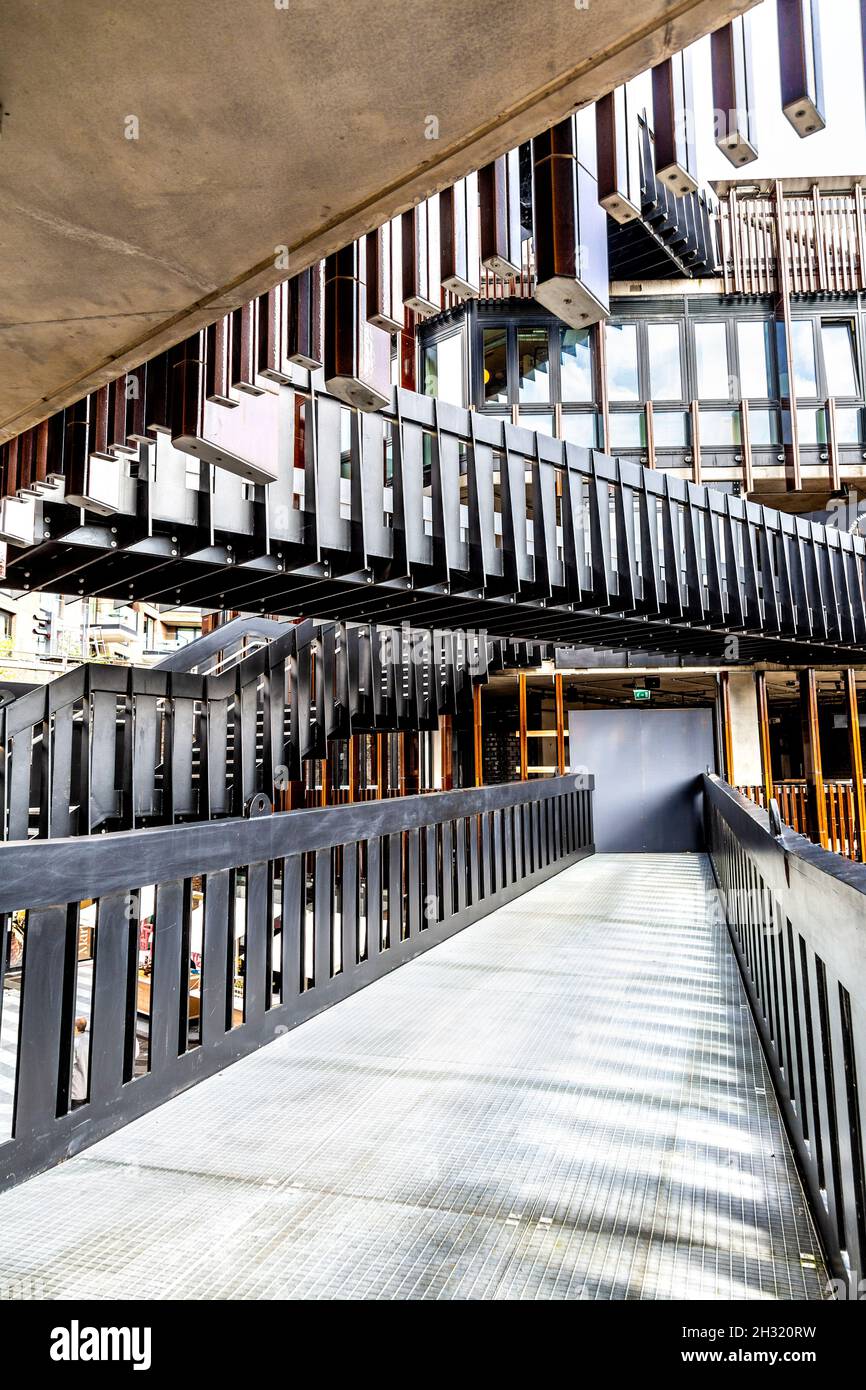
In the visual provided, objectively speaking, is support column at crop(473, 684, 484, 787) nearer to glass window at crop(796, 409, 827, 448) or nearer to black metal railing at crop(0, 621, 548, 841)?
black metal railing at crop(0, 621, 548, 841)

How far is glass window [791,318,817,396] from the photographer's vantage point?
15.6m

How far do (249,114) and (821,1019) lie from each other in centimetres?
229

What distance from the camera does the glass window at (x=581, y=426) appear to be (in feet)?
51.9

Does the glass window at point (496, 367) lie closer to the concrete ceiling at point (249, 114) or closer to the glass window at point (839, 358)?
the glass window at point (839, 358)

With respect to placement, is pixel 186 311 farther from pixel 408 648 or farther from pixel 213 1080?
pixel 408 648

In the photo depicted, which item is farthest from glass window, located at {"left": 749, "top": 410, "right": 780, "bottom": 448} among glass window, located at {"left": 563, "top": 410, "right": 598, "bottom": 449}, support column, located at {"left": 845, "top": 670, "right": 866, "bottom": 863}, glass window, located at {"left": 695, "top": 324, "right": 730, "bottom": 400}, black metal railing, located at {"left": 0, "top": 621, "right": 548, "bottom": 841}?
black metal railing, located at {"left": 0, "top": 621, "right": 548, "bottom": 841}

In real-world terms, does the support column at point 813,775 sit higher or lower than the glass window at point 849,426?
lower

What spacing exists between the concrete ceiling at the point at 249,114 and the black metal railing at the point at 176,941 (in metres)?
1.55

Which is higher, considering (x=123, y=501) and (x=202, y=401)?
(x=123, y=501)

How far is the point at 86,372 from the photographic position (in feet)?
8.91

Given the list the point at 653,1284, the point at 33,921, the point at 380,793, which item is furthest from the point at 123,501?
the point at 380,793

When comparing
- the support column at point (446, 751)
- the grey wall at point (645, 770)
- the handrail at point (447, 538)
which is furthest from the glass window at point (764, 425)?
the support column at point (446, 751)

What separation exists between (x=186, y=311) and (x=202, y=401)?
63 centimetres

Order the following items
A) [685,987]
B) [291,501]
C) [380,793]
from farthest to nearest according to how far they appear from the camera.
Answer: [380,793] < [291,501] < [685,987]
